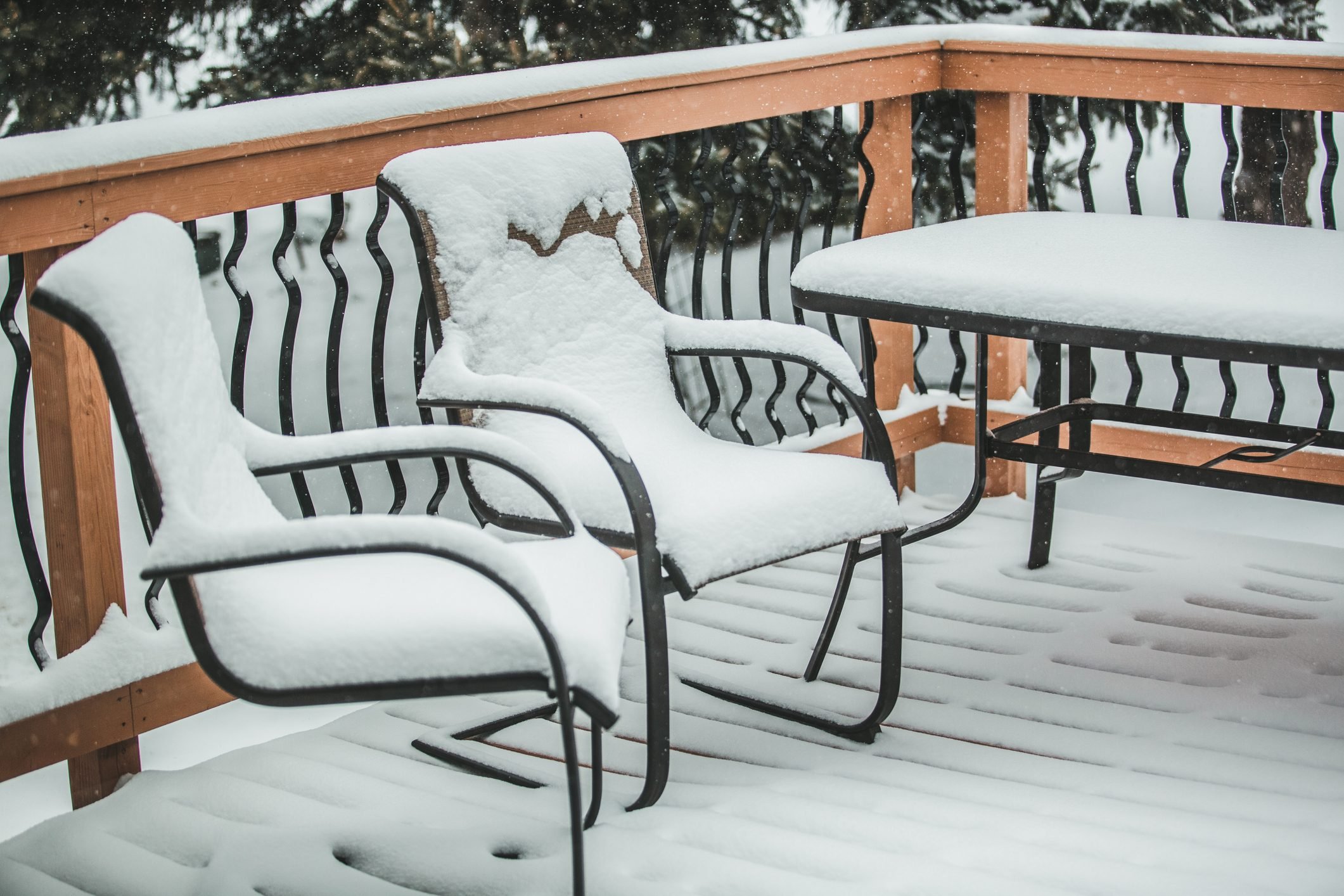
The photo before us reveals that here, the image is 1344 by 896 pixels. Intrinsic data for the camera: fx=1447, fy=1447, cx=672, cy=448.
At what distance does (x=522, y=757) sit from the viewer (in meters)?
2.48

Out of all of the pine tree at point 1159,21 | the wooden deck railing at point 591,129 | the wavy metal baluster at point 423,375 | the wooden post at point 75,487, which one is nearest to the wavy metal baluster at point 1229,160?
the wooden deck railing at point 591,129

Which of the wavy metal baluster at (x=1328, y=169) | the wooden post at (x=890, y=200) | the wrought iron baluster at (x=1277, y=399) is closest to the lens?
the wavy metal baluster at (x=1328, y=169)

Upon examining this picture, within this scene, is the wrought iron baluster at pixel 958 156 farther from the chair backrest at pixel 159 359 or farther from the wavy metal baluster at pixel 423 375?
the chair backrest at pixel 159 359

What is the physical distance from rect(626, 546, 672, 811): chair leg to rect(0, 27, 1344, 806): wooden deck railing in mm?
891

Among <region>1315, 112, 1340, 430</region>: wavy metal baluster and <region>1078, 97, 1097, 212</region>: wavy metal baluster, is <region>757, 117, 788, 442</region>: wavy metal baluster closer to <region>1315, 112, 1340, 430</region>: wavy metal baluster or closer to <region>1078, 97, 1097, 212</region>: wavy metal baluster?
<region>1078, 97, 1097, 212</region>: wavy metal baluster

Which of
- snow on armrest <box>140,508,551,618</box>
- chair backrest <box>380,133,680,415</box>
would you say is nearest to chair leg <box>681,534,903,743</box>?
chair backrest <box>380,133,680,415</box>

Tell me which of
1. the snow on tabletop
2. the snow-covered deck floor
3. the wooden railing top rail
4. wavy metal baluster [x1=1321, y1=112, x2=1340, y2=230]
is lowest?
the snow-covered deck floor

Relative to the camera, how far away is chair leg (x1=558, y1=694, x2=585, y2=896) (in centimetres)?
165

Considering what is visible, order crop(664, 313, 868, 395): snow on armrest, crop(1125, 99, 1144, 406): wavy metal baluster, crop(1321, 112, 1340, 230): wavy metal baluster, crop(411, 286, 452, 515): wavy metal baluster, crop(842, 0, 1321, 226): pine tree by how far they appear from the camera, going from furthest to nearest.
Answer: crop(842, 0, 1321, 226): pine tree, crop(1125, 99, 1144, 406): wavy metal baluster, crop(1321, 112, 1340, 230): wavy metal baluster, crop(411, 286, 452, 515): wavy metal baluster, crop(664, 313, 868, 395): snow on armrest

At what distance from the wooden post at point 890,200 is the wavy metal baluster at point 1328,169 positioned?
37.7 inches

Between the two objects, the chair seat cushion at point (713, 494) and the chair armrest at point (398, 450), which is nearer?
the chair armrest at point (398, 450)

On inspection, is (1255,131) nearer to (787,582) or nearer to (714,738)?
(787,582)

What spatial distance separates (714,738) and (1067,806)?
615 millimetres

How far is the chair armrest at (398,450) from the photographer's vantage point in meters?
1.89
